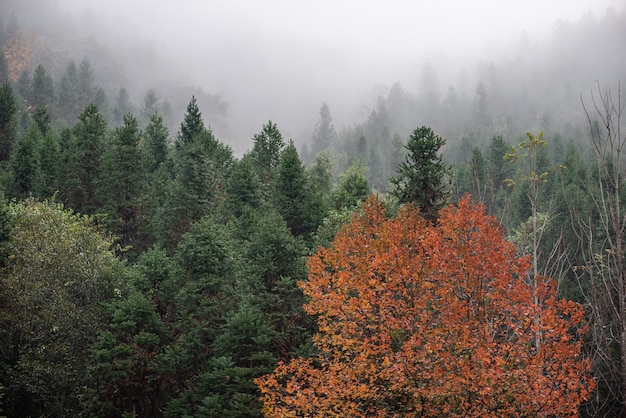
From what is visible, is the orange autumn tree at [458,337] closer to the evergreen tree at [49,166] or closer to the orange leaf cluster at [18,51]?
the evergreen tree at [49,166]

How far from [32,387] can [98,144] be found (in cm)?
3070

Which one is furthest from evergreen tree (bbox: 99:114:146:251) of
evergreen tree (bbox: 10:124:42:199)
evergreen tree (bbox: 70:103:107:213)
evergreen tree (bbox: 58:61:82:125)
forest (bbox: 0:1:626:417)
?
evergreen tree (bbox: 58:61:82:125)

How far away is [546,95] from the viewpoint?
16212cm

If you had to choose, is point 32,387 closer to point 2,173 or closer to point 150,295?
point 150,295

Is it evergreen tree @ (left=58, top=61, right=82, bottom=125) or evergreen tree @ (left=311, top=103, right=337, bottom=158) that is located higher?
evergreen tree @ (left=58, top=61, right=82, bottom=125)

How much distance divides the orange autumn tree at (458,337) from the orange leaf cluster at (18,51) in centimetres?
18092

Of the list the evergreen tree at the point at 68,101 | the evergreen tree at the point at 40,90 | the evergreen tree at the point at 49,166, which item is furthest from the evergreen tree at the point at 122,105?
the evergreen tree at the point at 49,166

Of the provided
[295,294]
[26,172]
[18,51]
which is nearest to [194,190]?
[26,172]

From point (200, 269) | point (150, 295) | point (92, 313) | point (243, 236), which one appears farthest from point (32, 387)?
point (243, 236)

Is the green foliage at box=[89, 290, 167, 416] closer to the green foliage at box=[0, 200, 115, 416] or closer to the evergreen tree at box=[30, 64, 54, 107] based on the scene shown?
the green foliage at box=[0, 200, 115, 416]

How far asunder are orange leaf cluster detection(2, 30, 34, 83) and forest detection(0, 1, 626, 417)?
131307 millimetres

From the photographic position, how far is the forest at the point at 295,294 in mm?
14008

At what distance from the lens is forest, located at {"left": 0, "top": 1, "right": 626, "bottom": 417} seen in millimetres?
14008

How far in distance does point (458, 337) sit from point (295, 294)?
40.1ft
